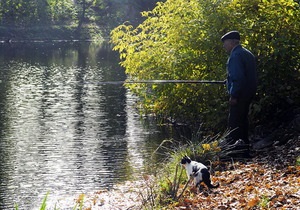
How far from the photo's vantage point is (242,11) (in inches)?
646

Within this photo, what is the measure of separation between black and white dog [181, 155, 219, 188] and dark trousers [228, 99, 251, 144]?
1.89 m

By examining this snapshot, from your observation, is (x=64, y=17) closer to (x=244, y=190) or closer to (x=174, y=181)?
(x=174, y=181)

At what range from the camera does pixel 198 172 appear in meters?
9.59

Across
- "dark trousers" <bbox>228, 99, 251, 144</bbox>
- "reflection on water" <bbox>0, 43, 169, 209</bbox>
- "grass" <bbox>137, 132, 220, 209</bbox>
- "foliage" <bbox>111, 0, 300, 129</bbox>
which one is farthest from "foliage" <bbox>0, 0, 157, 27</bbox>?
"dark trousers" <bbox>228, 99, 251, 144</bbox>

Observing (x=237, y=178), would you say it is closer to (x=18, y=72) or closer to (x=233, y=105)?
(x=233, y=105)

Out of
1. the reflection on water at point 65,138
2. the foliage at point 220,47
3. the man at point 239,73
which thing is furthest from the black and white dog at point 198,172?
the foliage at point 220,47

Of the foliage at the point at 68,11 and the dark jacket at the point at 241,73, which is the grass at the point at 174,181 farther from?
the foliage at the point at 68,11

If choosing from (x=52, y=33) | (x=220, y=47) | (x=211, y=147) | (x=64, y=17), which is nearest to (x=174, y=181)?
(x=211, y=147)

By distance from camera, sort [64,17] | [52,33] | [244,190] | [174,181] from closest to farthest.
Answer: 1. [244,190]
2. [174,181]
3. [52,33]
4. [64,17]

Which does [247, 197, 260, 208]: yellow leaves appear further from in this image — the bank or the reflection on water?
the bank

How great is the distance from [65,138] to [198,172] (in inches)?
354

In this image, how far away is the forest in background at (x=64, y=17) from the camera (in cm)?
8175

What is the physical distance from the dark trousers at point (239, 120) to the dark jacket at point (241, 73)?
225mm

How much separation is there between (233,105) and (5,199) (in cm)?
433
